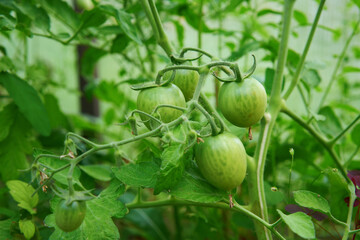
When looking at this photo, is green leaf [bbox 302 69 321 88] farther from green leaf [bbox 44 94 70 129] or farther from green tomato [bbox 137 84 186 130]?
green leaf [bbox 44 94 70 129]

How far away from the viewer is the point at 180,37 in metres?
0.93

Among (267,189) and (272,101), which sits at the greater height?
(272,101)

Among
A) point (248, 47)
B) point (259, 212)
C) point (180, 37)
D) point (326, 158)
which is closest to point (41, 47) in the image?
point (180, 37)

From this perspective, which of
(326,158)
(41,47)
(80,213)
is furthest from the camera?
(41,47)

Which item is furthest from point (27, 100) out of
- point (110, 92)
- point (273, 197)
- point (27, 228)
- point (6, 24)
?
point (273, 197)

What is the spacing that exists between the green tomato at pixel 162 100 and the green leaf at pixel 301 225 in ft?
0.57

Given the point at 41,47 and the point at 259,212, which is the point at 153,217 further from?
the point at 41,47

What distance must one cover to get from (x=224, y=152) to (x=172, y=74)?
114 millimetres

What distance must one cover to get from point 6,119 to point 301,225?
631mm

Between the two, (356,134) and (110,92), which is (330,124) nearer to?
(356,134)

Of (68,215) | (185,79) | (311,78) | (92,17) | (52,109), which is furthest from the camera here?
(52,109)

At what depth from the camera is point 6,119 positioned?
0.75m

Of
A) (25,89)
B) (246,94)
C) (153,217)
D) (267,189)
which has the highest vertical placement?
(246,94)

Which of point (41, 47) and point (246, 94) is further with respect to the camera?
point (41, 47)
